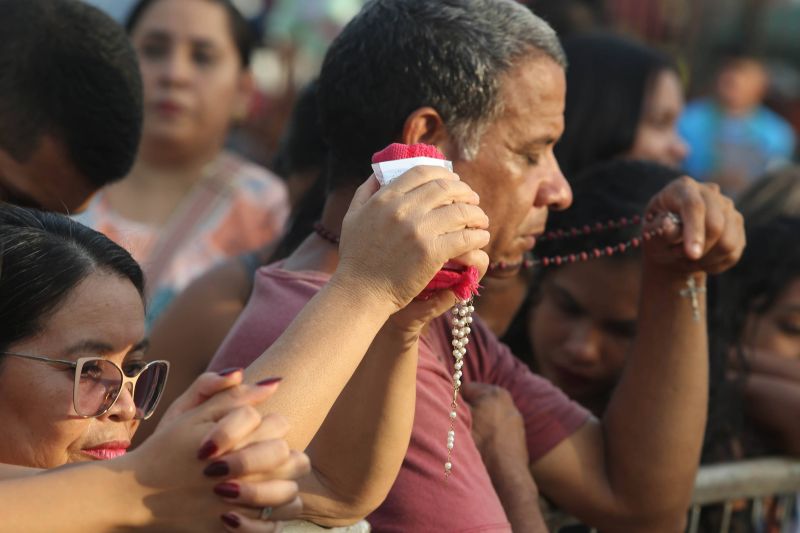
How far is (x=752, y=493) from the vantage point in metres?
3.94

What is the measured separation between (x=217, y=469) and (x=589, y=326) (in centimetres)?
226

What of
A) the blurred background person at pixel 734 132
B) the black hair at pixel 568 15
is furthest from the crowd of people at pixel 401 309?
the blurred background person at pixel 734 132

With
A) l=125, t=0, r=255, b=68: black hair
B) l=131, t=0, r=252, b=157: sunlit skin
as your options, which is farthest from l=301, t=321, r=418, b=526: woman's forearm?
l=125, t=0, r=255, b=68: black hair

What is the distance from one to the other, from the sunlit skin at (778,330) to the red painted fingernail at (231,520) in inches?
115

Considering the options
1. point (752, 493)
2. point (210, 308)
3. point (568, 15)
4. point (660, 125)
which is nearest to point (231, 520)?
point (210, 308)

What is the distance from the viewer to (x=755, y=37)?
1146 cm

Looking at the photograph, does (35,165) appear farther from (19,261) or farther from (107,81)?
(19,261)

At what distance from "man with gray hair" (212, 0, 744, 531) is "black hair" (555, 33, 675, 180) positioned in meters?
1.88

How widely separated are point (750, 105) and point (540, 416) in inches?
285

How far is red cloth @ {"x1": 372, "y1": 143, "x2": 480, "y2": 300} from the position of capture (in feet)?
7.21


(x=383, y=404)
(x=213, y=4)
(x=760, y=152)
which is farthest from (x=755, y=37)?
(x=383, y=404)

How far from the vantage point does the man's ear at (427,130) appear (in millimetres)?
2865

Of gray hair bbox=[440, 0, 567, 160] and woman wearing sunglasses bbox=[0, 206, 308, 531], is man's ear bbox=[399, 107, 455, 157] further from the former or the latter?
woman wearing sunglasses bbox=[0, 206, 308, 531]

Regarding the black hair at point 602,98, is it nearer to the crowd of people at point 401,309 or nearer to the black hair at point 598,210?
the crowd of people at point 401,309
